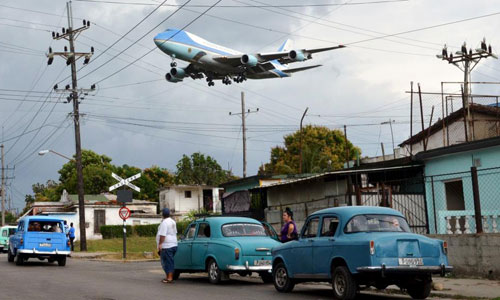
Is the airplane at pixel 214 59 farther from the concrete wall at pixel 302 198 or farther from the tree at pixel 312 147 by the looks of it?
the tree at pixel 312 147

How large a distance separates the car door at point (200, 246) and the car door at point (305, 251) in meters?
3.25

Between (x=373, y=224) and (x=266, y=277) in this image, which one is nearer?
(x=373, y=224)

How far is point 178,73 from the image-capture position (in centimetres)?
3806

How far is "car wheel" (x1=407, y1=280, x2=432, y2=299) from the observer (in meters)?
11.7

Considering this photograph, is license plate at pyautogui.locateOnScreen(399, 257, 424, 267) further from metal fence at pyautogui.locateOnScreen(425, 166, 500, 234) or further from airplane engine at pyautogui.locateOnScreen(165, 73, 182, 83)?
airplane engine at pyautogui.locateOnScreen(165, 73, 182, 83)

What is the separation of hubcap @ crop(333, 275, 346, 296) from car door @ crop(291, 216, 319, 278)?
867 millimetres

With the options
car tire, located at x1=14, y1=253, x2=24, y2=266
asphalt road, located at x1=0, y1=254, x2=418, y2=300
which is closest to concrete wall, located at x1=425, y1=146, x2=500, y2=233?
asphalt road, located at x1=0, y1=254, x2=418, y2=300

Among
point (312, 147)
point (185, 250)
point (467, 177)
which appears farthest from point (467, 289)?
point (312, 147)

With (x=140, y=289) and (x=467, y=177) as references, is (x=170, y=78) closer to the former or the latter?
(x=467, y=177)

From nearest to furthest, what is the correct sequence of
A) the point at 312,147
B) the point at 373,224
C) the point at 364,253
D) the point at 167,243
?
the point at 364,253
the point at 373,224
the point at 167,243
the point at 312,147

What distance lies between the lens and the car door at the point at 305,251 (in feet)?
41.2

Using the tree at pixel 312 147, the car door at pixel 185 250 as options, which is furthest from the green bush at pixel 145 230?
the car door at pixel 185 250

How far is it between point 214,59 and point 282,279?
24.6 metres

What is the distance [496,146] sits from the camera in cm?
1945
